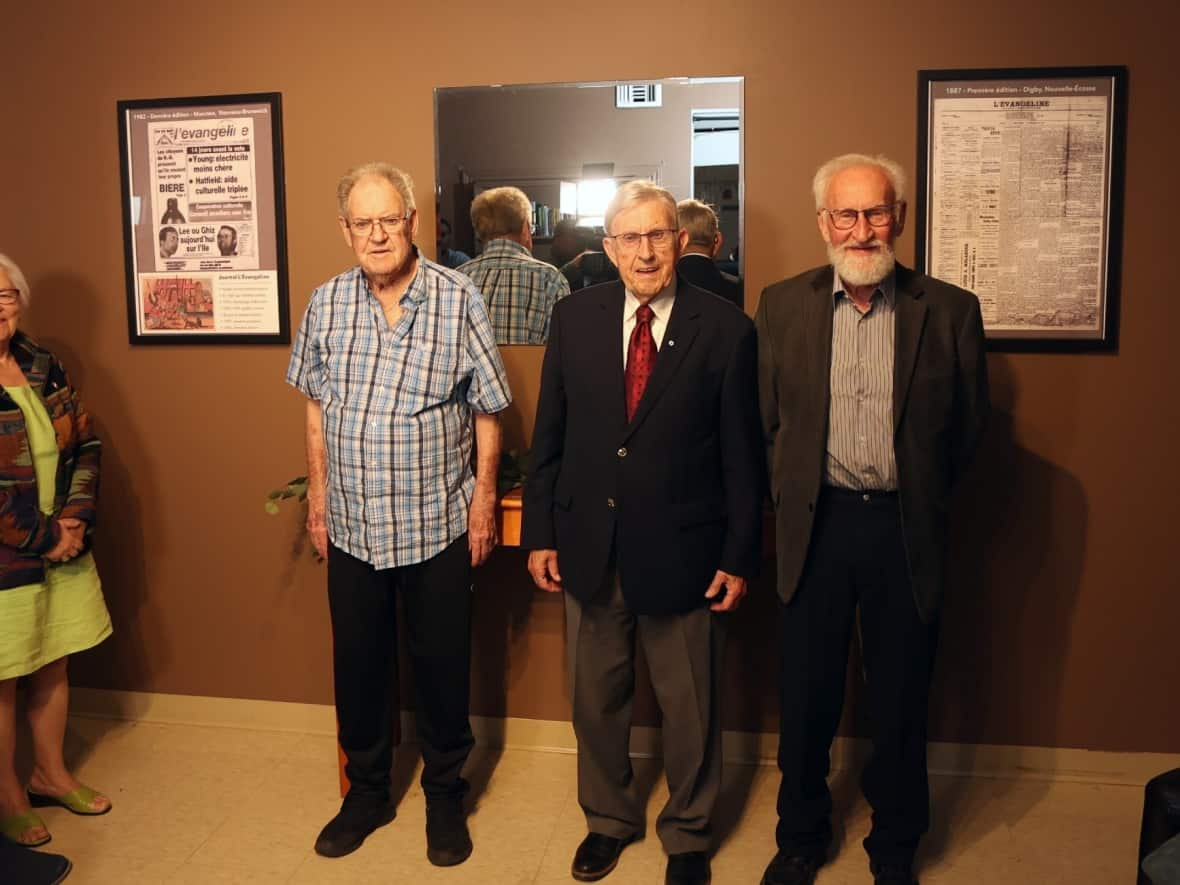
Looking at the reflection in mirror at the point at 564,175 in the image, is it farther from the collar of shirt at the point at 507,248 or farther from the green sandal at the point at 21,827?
the green sandal at the point at 21,827

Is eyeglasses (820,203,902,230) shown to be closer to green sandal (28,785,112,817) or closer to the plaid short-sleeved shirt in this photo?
the plaid short-sleeved shirt

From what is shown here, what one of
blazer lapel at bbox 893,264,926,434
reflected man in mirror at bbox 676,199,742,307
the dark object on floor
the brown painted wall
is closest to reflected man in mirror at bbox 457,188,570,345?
the brown painted wall

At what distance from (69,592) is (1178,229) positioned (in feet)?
10.6

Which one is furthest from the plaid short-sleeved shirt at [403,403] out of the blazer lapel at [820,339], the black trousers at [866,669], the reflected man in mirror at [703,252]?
the black trousers at [866,669]

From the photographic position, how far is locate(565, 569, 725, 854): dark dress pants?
8.69 feet

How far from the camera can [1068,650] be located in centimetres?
322

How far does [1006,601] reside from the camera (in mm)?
3211

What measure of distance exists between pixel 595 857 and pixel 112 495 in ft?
6.74

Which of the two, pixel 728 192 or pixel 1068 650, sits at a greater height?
pixel 728 192

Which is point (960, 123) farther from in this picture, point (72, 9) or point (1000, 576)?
point (72, 9)

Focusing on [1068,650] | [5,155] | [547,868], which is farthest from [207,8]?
[1068,650]

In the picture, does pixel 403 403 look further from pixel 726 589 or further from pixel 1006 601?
pixel 1006 601

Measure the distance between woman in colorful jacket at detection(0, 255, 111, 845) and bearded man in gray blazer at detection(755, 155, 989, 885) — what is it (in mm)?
1889

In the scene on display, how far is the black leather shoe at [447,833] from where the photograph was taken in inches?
111
